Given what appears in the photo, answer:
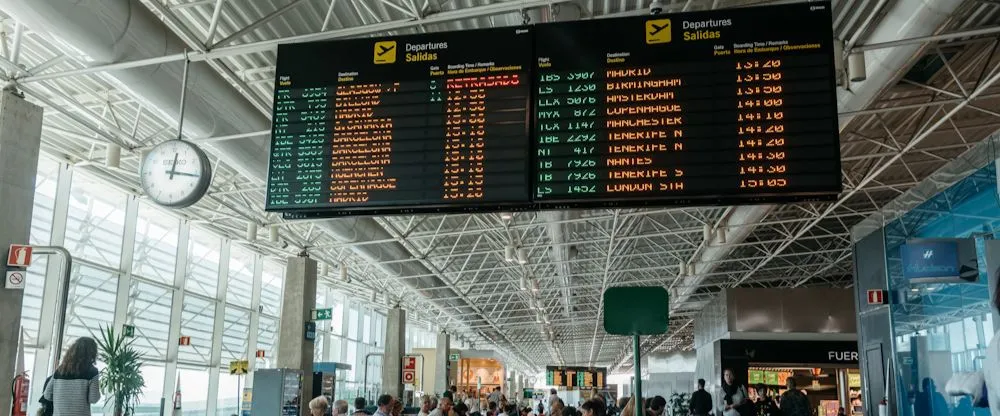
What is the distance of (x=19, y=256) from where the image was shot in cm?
873

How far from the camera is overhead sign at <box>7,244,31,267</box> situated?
8703mm

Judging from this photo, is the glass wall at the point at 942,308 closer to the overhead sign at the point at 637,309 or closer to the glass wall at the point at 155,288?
the overhead sign at the point at 637,309

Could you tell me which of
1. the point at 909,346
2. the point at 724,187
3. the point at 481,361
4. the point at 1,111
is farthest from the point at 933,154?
the point at 481,361

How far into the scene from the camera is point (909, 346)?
11930 mm

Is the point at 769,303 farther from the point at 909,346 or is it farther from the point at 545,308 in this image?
the point at 909,346

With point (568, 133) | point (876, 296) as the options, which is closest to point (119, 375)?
point (568, 133)

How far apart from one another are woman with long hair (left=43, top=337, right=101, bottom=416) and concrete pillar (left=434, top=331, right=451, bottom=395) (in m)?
28.8

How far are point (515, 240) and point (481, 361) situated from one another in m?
16.4

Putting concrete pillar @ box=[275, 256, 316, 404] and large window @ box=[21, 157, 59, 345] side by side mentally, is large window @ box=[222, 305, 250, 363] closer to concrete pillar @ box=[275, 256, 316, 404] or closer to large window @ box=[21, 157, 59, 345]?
concrete pillar @ box=[275, 256, 316, 404]

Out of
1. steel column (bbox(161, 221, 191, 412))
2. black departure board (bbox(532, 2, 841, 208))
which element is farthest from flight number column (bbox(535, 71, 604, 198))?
steel column (bbox(161, 221, 191, 412))

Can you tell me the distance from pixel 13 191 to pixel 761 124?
782 centimetres

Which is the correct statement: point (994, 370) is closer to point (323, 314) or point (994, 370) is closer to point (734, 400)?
point (734, 400)

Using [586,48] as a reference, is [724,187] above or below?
below

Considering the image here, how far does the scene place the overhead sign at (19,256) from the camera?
8.70 metres
